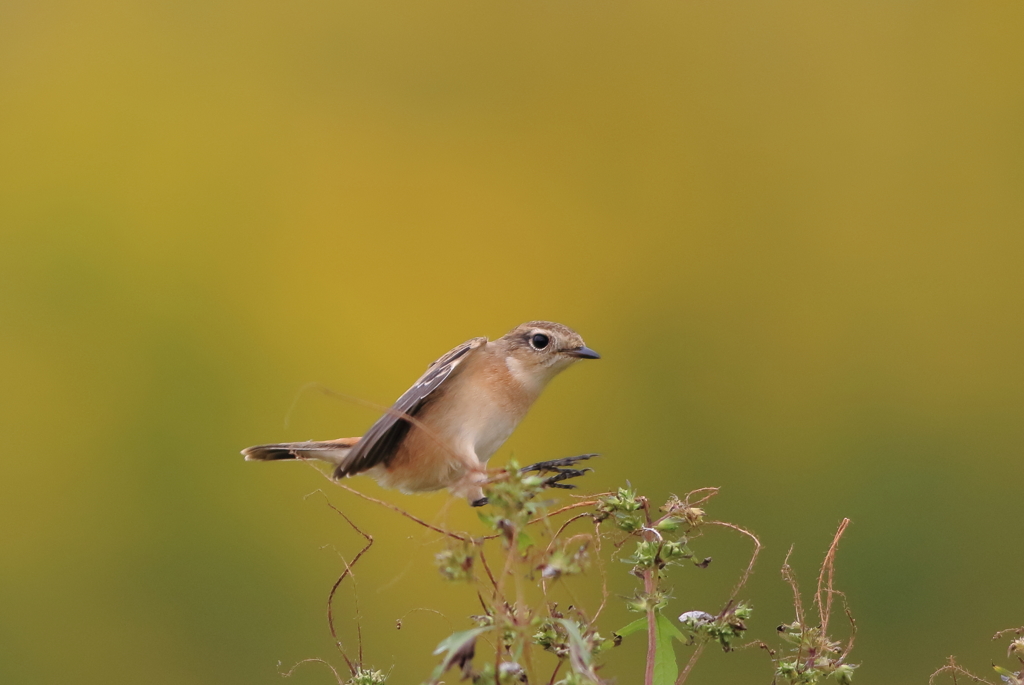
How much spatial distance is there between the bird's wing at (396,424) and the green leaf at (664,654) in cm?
136

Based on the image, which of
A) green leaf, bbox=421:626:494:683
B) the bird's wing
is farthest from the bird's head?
green leaf, bbox=421:626:494:683

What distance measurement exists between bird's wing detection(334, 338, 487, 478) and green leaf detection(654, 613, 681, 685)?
1359mm

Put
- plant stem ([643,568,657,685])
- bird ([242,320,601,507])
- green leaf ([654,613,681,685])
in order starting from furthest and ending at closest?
bird ([242,320,601,507]) → green leaf ([654,613,681,685]) → plant stem ([643,568,657,685])

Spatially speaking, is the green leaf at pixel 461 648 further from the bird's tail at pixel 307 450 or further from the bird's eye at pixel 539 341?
the bird's tail at pixel 307 450

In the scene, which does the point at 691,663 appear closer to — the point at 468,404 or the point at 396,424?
the point at 396,424

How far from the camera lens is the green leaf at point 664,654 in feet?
5.32

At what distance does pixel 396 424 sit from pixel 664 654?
1747mm

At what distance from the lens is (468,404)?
359 cm

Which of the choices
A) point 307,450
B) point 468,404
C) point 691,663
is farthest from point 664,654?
point 307,450

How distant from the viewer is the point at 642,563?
1517 mm

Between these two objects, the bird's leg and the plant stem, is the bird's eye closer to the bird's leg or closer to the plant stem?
the bird's leg

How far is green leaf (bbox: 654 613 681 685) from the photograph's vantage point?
162 cm

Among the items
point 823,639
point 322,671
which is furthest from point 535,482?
point 322,671

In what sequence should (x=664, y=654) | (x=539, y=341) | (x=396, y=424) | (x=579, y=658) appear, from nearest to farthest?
(x=579, y=658)
(x=664, y=654)
(x=396, y=424)
(x=539, y=341)
